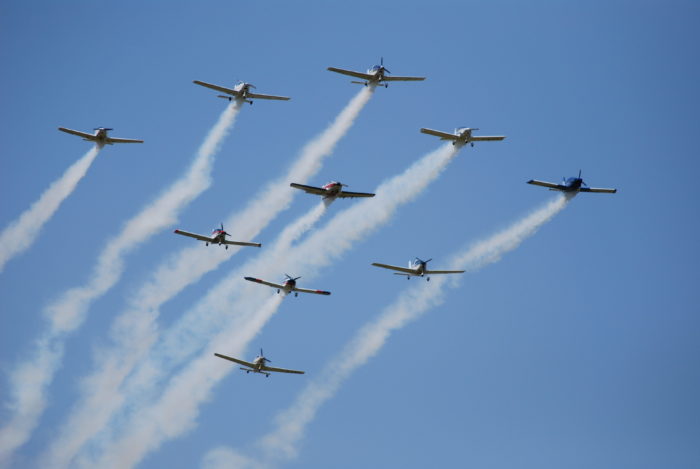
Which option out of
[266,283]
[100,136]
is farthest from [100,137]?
[266,283]

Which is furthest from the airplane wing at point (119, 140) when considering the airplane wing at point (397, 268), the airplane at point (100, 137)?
the airplane wing at point (397, 268)

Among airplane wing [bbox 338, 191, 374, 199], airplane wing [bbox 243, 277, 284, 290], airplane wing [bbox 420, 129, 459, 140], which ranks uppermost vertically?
airplane wing [bbox 420, 129, 459, 140]

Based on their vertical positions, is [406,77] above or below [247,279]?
above

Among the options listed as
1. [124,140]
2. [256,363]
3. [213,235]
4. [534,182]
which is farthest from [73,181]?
[534,182]

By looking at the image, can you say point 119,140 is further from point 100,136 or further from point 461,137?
point 461,137

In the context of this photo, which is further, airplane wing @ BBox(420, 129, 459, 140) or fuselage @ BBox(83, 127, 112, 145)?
fuselage @ BBox(83, 127, 112, 145)

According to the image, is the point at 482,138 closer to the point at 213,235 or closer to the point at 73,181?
the point at 213,235

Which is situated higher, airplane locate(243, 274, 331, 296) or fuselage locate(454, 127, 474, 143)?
fuselage locate(454, 127, 474, 143)

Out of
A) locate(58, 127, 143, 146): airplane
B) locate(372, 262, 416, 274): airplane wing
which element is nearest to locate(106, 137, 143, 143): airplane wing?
locate(58, 127, 143, 146): airplane

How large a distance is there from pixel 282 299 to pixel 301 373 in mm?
8559

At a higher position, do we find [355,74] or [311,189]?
[355,74]

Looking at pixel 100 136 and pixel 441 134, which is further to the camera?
pixel 100 136

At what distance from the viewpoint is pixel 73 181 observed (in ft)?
425

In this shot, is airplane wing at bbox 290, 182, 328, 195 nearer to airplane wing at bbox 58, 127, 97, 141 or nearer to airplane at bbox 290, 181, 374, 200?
airplane at bbox 290, 181, 374, 200
